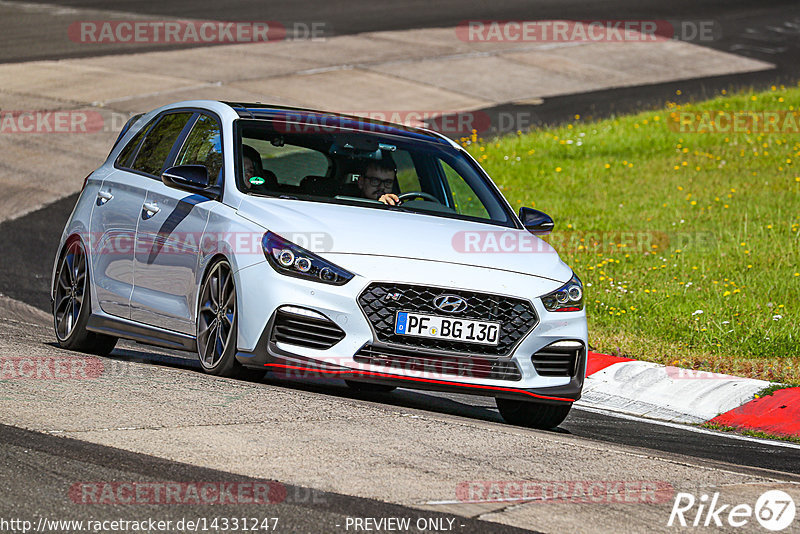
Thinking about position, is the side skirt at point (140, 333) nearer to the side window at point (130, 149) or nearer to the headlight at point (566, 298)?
the side window at point (130, 149)

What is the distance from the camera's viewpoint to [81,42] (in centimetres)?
2892

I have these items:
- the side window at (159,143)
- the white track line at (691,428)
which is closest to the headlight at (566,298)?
the white track line at (691,428)

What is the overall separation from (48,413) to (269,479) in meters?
1.50

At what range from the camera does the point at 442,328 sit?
7344mm

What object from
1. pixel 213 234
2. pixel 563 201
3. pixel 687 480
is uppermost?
pixel 213 234

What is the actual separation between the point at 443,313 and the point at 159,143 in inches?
115

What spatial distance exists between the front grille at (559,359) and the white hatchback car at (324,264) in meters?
0.01

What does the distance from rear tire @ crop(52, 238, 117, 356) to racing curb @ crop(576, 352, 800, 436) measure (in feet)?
11.7

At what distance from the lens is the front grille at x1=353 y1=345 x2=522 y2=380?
23.9 ft

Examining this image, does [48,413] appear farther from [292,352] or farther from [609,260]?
[609,260]

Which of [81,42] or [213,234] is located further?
[81,42]

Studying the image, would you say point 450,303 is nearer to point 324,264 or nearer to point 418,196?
point 324,264

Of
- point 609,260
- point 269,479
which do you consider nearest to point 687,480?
point 269,479

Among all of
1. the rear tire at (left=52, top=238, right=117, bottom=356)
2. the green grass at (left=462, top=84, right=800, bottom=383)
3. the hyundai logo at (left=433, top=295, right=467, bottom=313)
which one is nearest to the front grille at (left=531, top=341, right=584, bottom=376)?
the hyundai logo at (left=433, top=295, right=467, bottom=313)
